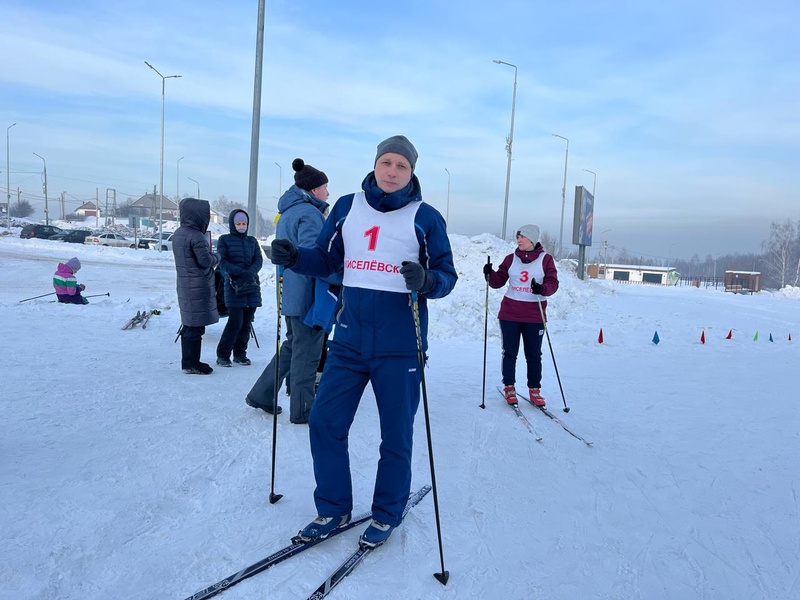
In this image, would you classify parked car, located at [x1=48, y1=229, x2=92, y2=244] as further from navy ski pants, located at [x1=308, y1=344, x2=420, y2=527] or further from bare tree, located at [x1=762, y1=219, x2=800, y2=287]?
bare tree, located at [x1=762, y1=219, x2=800, y2=287]

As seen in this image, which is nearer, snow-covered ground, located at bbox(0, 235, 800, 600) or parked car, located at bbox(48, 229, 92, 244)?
snow-covered ground, located at bbox(0, 235, 800, 600)

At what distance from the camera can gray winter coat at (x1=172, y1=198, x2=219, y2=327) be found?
5738 millimetres

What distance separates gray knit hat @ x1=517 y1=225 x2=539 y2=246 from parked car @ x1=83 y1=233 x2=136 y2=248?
4166 cm

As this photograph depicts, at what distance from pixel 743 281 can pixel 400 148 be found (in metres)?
→ 64.0

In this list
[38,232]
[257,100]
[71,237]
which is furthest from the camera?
[71,237]

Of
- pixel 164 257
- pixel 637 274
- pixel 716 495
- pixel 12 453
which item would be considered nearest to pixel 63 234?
pixel 164 257

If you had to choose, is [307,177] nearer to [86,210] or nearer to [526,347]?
[526,347]

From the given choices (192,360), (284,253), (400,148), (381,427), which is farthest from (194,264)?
(381,427)

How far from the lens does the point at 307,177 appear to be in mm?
4379

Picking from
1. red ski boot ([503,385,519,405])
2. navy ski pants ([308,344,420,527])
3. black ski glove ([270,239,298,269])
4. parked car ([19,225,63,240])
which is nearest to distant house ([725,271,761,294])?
red ski boot ([503,385,519,405])

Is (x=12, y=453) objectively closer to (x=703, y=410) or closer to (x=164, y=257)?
(x=703, y=410)

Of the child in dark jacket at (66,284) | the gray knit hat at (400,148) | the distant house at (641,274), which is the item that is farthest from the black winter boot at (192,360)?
the distant house at (641,274)

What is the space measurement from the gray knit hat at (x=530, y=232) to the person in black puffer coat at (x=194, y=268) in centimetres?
342

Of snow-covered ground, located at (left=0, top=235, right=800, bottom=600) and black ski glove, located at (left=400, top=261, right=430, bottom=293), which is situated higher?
black ski glove, located at (left=400, top=261, right=430, bottom=293)
